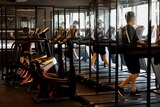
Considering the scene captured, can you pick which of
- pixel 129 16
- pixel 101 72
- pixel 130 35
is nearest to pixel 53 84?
pixel 130 35

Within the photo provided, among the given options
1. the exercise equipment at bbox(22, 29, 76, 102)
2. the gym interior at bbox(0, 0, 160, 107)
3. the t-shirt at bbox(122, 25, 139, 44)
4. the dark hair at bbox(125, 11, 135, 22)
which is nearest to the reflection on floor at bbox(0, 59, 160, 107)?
the gym interior at bbox(0, 0, 160, 107)

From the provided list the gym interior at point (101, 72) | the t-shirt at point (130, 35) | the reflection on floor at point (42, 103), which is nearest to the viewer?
the gym interior at point (101, 72)

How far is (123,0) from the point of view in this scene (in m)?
5.70

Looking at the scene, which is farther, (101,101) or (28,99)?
(28,99)

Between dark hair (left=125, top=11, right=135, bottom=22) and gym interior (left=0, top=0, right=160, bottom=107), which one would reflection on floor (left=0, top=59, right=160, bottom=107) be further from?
dark hair (left=125, top=11, right=135, bottom=22)

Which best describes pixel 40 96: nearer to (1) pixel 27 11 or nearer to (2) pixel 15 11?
(2) pixel 15 11

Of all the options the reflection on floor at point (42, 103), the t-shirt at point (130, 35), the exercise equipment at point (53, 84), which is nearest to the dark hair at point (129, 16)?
the t-shirt at point (130, 35)

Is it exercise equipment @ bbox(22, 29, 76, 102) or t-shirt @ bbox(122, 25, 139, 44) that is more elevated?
t-shirt @ bbox(122, 25, 139, 44)

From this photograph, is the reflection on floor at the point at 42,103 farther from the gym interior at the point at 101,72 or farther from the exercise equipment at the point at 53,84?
the exercise equipment at the point at 53,84

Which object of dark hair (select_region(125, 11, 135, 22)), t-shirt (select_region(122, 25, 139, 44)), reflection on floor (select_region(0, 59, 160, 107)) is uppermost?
dark hair (select_region(125, 11, 135, 22))

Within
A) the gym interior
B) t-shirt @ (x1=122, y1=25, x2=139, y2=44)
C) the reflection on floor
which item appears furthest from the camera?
the reflection on floor

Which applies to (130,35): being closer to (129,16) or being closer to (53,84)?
(129,16)

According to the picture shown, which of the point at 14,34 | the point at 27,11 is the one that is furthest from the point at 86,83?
the point at 27,11

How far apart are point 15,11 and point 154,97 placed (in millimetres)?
6017
